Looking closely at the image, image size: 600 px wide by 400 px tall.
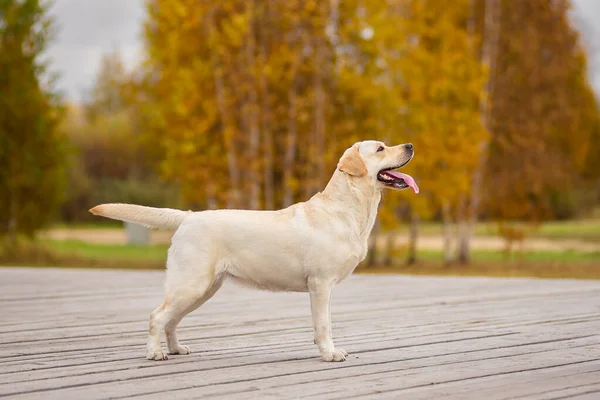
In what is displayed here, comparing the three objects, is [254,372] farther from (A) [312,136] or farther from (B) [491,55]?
(B) [491,55]

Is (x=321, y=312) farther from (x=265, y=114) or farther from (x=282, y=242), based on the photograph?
(x=265, y=114)

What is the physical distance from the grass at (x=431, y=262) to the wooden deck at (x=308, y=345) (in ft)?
18.8

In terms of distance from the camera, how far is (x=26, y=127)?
54.6 feet

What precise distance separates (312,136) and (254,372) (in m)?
11.8

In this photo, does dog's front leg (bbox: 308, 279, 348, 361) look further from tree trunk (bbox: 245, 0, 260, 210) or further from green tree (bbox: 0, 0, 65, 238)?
green tree (bbox: 0, 0, 65, 238)

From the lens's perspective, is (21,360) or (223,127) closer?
(21,360)

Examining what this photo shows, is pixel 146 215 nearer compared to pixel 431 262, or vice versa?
pixel 146 215

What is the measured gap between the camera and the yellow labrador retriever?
16.6 feet

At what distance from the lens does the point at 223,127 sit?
53.7 ft

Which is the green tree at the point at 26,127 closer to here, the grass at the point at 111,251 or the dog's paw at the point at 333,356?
the grass at the point at 111,251

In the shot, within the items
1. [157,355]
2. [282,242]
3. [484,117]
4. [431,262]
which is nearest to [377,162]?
[282,242]

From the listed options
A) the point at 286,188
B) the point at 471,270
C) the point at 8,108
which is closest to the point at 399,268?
the point at 471,270

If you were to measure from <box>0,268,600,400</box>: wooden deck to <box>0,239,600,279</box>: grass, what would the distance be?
226 inches

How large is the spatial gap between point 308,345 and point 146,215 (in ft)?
4.51
